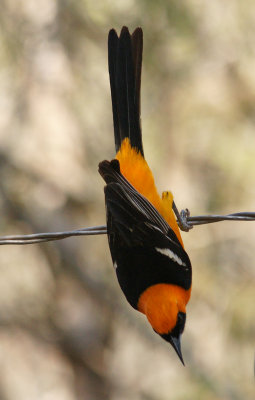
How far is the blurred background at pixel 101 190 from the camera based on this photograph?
9398 mm

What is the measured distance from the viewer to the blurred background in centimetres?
940

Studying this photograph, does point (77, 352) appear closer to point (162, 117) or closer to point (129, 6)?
point (162, 117)

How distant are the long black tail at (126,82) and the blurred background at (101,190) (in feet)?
16.5

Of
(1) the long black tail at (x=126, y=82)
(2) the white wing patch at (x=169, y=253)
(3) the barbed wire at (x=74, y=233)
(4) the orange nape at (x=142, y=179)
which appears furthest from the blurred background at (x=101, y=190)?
(3) the barbed wire at (x=74, y=233)

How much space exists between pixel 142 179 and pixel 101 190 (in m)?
5.67

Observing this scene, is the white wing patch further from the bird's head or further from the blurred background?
the blurred background

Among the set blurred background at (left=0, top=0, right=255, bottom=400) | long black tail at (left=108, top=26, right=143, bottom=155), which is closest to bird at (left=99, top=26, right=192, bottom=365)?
long black tail at (left=108, top=26, right=143, bottom=155)

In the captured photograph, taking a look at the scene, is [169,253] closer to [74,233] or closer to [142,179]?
[142,179]

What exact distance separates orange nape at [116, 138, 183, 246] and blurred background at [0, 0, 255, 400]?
16.9ft

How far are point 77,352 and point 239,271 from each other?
8.84ft

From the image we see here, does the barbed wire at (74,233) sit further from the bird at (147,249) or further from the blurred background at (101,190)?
the blurred background at (101,190)

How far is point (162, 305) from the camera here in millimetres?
3605

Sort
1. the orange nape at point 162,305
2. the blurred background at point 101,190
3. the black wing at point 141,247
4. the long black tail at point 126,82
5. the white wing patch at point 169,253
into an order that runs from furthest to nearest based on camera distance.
A: the blurred background at point 101,190 < the long black tail at point 126,82 < the white wing patch at point 169,253 < the black wing at point 141,247 < the orange nape at point 162,305

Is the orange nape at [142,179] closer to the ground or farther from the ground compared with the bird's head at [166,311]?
farther from the ground
